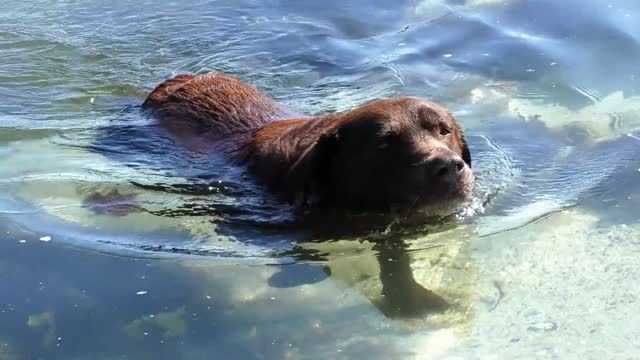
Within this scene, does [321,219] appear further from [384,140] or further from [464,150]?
[464,150]

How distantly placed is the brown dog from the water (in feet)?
0.55

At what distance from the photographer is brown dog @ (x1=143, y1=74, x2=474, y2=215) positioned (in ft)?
17.1

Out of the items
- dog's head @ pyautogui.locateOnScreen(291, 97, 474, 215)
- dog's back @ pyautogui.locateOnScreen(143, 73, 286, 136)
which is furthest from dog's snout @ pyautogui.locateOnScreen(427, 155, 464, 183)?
dog's back @ pyautogui.locateOnScreen(143, 73, 286, 136)

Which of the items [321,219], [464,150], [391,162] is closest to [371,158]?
[391,162]

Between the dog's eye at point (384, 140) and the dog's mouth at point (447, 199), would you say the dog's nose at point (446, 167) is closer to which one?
the dog's mouth at point (447, 199)

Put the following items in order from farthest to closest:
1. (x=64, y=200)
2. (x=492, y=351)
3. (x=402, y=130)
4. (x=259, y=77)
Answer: (x=259, y=77) < (x=64, y=200) < (x=402, y=130) < (x=492, y=351)

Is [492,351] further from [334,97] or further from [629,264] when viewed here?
[334,97]

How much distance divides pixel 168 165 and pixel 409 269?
7.74ft

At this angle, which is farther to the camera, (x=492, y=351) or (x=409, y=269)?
(x=409, y=269)

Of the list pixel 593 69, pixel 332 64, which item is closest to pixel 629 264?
pixel 593 69

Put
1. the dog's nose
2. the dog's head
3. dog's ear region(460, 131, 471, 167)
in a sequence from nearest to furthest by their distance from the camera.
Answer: the dog's nose
the dog's head
dog's ear region(460, 131, 471, 167)

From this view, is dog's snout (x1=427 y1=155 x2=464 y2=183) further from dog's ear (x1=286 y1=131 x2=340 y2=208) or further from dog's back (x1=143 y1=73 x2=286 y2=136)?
dog's back (x1=143 y1=73 x2=286 y2=136)

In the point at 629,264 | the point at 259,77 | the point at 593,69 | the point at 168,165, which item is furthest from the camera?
the point at 259,77

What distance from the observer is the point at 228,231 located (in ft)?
18.7
